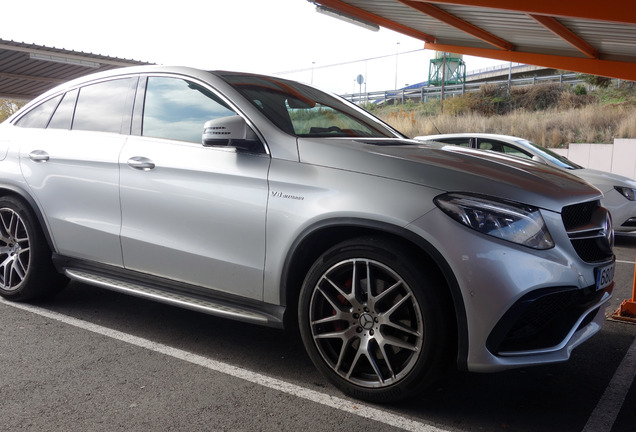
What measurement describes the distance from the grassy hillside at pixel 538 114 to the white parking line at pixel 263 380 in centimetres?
1338

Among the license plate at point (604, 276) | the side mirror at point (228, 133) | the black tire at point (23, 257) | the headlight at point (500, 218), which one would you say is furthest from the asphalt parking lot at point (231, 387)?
the side mirror at point (228, 133)

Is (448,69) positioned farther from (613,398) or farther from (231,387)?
(231,387)

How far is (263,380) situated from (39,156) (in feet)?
8.21

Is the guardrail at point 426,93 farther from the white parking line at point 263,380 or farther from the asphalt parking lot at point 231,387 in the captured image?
the white parking line at point 263,380

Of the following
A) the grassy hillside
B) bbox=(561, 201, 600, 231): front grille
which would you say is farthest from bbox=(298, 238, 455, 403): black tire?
the grassy hillside

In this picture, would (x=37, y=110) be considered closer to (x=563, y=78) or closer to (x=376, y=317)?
(x=376, y=317)

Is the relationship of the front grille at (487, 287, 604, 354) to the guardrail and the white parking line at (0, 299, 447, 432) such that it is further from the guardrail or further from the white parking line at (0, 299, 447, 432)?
the guardrail

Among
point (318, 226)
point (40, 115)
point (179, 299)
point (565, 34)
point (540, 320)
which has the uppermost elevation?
point (565, 34)

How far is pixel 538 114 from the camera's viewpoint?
2231 cm

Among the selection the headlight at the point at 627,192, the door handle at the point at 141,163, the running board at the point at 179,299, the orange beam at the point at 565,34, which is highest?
the orange beam at the point at 565,34

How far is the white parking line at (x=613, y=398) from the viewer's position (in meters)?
3.01

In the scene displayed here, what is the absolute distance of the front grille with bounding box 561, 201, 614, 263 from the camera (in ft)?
10.1

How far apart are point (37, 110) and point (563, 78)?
2891 centimetres

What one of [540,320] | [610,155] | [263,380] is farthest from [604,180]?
[610,155]
